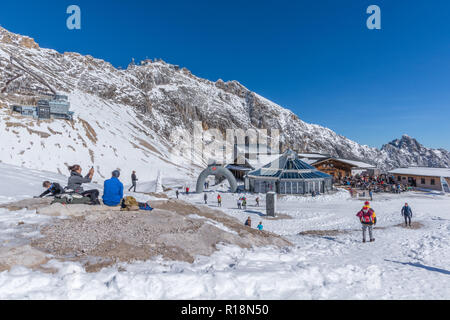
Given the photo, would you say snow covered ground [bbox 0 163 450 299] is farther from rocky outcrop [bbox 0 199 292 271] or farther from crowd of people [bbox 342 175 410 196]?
crowd of people [bbox 342 175 410 196]

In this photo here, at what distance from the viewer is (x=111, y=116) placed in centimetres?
9612

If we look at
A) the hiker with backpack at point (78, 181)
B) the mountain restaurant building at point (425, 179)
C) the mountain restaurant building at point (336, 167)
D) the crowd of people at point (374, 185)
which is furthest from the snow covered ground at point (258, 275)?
the mountain restaurant building at point (336, 167)

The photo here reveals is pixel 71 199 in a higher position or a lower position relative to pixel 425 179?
lower

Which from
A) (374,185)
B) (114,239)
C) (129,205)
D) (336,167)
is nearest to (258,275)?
(114,239)

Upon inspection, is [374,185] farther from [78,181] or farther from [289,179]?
[78,181]

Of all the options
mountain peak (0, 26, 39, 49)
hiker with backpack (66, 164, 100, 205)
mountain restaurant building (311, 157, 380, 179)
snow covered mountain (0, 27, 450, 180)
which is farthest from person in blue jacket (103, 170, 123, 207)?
mountain peak (0, 26, 39, 49)

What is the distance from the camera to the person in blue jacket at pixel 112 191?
909cm

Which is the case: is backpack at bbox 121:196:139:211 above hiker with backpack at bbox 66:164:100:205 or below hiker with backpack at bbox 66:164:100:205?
below

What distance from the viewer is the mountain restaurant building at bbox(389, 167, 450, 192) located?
3731 cm

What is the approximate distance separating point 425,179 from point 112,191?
158ft

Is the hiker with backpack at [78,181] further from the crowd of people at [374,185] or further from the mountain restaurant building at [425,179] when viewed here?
the mountain restaurant building at [425,179]

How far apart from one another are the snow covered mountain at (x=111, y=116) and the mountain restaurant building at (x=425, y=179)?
47.5 metres

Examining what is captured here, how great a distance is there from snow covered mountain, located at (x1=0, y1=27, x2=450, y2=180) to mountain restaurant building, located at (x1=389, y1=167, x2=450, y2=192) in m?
47.5
